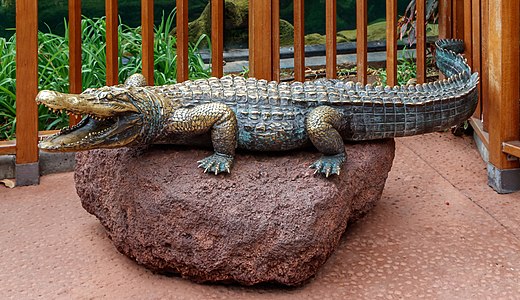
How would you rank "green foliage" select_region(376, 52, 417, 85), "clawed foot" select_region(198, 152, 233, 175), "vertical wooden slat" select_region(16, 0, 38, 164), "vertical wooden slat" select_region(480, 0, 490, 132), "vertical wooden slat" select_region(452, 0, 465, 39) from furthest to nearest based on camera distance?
"green foliage" select_region(376, 52, 417, 85)
"vertical wooden slat" select_region(452, 0, 465, 39)
"vertical wooden slat" select_region(16, 0, 38, 164)
"vertical wooden slat" select_region(480, 0, 490, 132)
"clawed foot" select_region(198, 152, 233, 175)

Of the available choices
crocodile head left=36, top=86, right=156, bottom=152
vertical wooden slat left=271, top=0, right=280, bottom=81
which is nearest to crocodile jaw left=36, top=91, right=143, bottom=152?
crocodile head left=36, top=86, right=156, bottom=152

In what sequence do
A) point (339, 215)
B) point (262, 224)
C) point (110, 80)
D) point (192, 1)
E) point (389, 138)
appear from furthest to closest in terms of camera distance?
point (192, 1)
point (110, 80)
point (389, 138)
point (339, 215)
point (262, 224)

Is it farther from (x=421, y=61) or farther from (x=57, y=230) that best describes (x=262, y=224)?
(x=421, y=61)

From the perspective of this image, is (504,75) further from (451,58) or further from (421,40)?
(421,40)

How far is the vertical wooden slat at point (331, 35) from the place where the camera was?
12.4 ft

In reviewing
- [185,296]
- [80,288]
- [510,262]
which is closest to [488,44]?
[510,262]

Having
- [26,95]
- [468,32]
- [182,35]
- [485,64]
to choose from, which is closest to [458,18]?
[468,32]

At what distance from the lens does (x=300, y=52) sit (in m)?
3.89

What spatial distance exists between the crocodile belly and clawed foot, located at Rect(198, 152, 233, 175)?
0.36ft

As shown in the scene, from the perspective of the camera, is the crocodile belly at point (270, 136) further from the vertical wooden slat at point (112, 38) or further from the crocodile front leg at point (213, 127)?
the vertical wooden slat at point (112, 38)

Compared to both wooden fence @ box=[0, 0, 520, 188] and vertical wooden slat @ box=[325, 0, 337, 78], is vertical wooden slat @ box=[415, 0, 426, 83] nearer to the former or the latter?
wooden fence @ box=[0, 0, 520, 188]

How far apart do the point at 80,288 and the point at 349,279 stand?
1.09m

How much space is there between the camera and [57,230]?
2838 mm

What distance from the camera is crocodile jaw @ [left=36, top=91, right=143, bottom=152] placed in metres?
2.13
